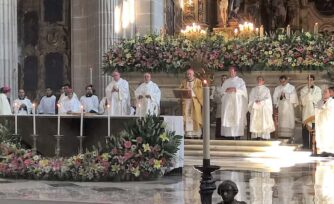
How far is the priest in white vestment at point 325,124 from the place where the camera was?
13.4 metres

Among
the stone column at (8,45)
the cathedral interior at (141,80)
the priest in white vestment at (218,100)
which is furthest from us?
the stone column at (8,45)

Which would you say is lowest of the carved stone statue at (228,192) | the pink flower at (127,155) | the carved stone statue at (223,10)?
the pink flower at (127,155)

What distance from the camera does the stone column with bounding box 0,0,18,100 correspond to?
15.8m

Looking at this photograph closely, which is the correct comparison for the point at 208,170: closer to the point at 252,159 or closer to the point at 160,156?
the point at 160,156

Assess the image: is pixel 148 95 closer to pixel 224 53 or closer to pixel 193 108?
pixel 193 108

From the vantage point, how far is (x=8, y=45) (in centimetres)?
1599

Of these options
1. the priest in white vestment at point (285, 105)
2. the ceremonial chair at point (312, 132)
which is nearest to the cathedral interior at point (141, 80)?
the ceremonial chair at point (312, 132)

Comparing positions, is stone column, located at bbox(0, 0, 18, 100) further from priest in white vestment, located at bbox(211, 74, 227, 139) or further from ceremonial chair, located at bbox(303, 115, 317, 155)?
ceremonial chair, located at bbox(303, 115, 317, 155)

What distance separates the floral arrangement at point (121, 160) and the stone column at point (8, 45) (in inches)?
248

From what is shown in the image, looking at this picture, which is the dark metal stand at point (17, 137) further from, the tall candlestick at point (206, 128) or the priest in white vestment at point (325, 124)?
the priest in white vestment at point (325, 124)

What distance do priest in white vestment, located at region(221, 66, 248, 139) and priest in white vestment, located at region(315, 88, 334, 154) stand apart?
2.05m

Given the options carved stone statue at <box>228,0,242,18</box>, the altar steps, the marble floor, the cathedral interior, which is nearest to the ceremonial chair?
the cathedral interior

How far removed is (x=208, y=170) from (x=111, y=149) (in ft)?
16.9

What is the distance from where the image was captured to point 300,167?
1144 cm
